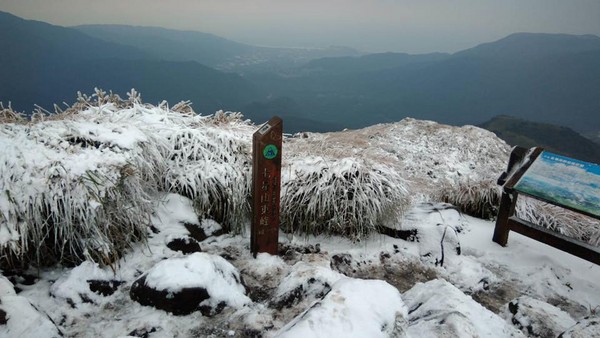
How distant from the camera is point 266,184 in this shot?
135 inches

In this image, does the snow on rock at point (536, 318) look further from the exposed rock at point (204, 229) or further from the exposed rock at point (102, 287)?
the exposed rock at point (102, 287)

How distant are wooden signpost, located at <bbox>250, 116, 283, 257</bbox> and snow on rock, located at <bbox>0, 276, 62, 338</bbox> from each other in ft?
5.94

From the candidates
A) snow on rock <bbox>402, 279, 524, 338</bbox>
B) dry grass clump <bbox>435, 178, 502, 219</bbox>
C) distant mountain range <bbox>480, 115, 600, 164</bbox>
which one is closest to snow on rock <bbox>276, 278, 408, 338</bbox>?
snow on rock <bbox>402, 279, 524, 338</bbox>

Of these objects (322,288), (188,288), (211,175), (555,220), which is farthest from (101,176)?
(555,220)

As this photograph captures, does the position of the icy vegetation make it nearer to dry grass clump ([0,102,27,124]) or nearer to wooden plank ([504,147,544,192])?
dry grass clump ([0,102,27,124])

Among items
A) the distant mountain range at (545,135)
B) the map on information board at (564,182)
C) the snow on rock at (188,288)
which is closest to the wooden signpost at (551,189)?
the map on information board at (564,182)

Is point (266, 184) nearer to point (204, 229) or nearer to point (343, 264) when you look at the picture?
point (204, 229)

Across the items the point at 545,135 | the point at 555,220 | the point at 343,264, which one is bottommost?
the point at 545,135

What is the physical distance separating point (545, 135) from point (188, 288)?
81176mm

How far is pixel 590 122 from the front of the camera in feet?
640

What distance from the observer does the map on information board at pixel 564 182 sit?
3674mm

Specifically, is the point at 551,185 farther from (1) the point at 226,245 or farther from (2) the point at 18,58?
(2) the point at 18,58

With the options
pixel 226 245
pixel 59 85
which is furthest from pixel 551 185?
pixel 59 85

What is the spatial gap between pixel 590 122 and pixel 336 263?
9976 inches
